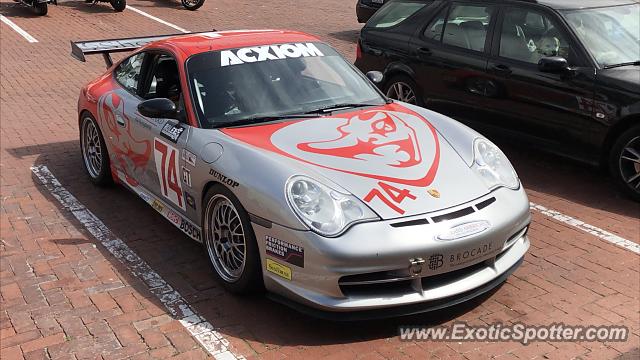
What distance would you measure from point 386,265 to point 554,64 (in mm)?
3379

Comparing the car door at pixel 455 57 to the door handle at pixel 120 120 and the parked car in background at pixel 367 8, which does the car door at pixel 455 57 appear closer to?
the door handle at pixel 120 120

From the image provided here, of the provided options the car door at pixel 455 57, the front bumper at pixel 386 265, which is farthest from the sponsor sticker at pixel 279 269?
the car door at pixel 455 57

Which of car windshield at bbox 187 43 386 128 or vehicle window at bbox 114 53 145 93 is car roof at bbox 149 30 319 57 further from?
vehicle window at bbox 114 53 145 93

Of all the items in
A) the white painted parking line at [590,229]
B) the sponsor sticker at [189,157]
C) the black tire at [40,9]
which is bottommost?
the black tire at [40,9]

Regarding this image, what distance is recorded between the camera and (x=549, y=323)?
156 inches

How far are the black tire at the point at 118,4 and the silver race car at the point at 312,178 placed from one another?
1165cm

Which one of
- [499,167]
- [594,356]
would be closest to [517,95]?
[499,167]

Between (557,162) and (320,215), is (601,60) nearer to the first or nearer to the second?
(557,162)

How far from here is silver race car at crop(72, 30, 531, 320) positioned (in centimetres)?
364

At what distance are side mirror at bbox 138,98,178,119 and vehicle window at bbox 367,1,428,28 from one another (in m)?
3.95

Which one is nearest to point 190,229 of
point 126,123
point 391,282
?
point 126,123

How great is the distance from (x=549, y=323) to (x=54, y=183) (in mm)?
4640

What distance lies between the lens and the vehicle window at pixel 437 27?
292 inches

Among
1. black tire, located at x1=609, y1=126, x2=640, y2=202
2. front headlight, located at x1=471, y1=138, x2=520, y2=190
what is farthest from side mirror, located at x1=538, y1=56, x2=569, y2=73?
front headlight, located at x1=471, y1=138, x2=520, y2=190
